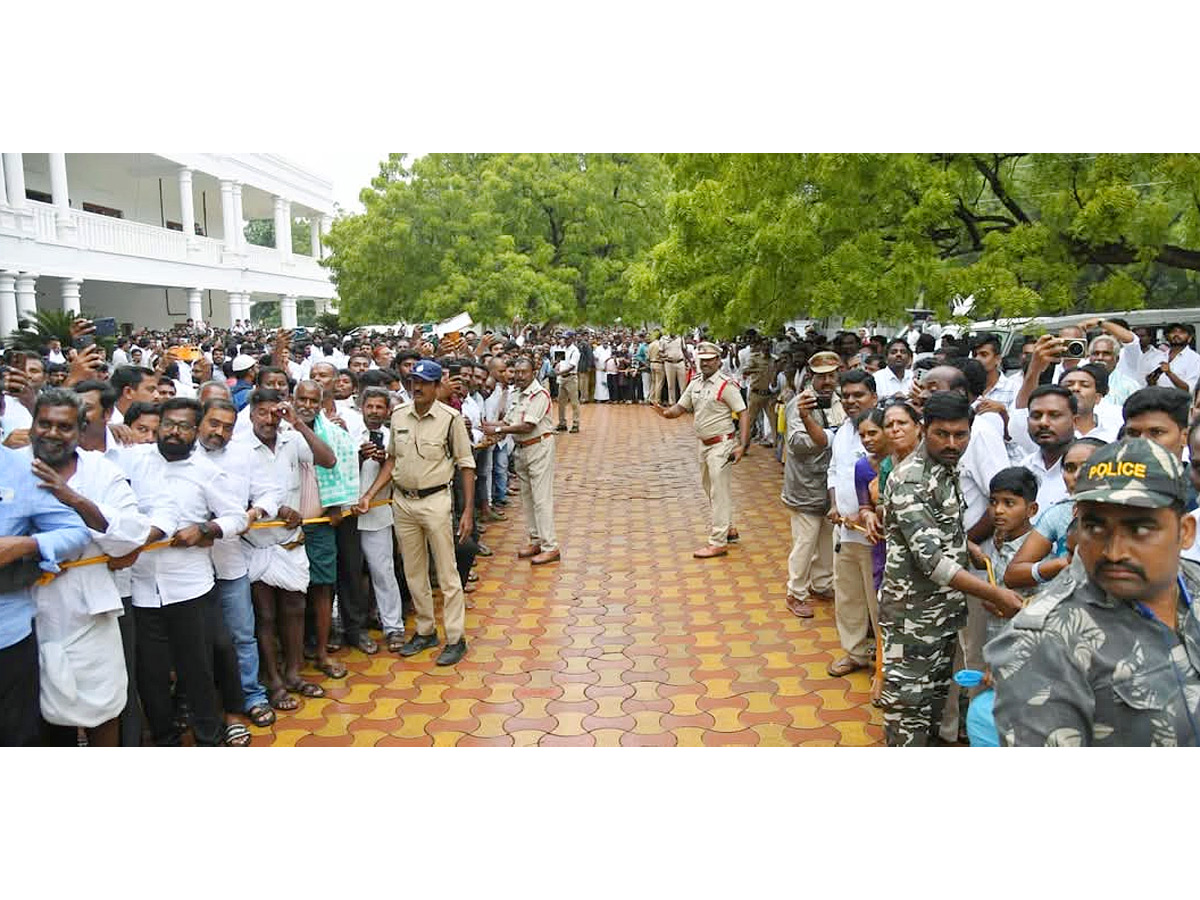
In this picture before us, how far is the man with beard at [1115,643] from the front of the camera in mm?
1841

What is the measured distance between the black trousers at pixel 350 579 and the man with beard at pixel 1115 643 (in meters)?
4.53

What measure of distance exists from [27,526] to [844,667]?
4.27 meters

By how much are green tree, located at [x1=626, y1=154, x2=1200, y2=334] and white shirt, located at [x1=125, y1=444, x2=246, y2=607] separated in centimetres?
593

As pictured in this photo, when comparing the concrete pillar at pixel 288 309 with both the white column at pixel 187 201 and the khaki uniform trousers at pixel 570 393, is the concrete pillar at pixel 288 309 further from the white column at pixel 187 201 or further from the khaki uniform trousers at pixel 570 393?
the khaki uniform trousers at pixel 570 393

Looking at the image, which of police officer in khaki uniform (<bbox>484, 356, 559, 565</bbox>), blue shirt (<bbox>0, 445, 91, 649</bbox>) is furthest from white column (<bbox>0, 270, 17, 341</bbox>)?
blue shirt (<bbox>0, 445, 91, 649</bbox>)

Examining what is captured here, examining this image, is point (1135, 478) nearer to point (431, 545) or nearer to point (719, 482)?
point (431, 545)

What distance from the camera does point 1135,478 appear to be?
186 cm

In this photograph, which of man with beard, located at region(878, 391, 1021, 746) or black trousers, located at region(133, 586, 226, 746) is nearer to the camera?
man with beard, located at region(878, 391, 1021, 746)

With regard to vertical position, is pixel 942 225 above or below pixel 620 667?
above

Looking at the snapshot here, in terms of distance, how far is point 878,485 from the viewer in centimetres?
457

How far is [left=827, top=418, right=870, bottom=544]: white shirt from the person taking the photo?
523 cm

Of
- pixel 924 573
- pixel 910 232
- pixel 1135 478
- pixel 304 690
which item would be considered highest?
pixel 910 232

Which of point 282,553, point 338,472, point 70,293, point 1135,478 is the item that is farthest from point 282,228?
point 1135,478

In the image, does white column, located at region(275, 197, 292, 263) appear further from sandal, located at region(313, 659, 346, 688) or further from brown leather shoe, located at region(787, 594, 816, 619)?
brown leather shoe, located at region(787, 594, 816, 619)
